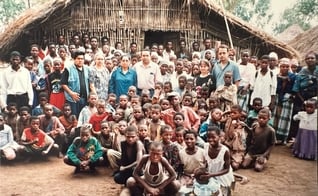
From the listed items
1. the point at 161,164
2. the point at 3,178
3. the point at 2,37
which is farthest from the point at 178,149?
the point at 2,37

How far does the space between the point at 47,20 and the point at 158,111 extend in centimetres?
110

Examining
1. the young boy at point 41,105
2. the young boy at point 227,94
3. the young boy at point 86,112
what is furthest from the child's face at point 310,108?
the young boy at point 41,105

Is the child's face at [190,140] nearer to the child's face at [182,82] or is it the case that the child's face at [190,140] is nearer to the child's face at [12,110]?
the child's face at [182,82]

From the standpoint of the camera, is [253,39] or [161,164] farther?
[253,39]

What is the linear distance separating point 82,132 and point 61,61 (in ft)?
1.91

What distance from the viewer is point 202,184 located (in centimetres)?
293

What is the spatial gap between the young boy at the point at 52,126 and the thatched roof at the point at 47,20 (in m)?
0.53

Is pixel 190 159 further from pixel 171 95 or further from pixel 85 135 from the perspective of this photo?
pixel 85 135

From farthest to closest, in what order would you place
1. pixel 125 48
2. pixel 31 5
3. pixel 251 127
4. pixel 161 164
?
pixel 125 48, pixel 31 5, pixel 251 127, pixel 161 164

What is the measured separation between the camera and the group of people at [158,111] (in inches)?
116

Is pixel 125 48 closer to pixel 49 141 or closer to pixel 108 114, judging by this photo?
pixel 108 114

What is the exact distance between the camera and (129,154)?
10.0 feet

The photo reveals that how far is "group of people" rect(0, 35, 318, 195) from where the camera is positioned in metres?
2.96

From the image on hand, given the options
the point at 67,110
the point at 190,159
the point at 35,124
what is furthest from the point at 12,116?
the point at 190,159
